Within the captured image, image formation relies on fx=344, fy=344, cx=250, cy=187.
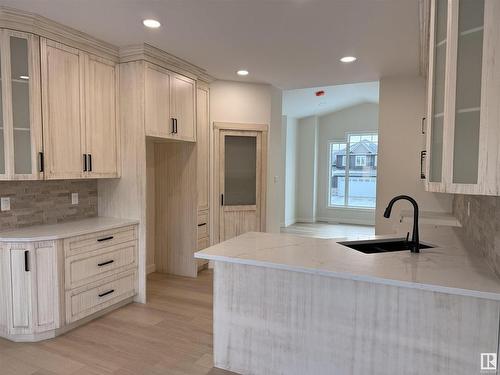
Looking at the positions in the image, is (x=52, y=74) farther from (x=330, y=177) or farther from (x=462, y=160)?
(x=330, y=177)

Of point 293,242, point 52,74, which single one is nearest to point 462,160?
point 293,242

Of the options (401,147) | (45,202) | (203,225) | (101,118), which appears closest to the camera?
(45,202)

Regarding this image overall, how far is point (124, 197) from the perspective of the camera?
144 inches

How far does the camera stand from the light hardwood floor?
2.45 metres

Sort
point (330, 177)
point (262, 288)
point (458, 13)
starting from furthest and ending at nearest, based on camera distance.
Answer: point (330, 177)
point (262, 288)
point (458, 13)

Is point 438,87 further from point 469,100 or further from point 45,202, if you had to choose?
point 45,202

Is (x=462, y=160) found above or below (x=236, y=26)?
below

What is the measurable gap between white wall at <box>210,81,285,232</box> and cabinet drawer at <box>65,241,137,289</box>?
1.54 metres

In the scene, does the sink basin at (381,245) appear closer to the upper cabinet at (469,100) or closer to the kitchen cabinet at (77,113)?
the upper cabinet at (469,100)

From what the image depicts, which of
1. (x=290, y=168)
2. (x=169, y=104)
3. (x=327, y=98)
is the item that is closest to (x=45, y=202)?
(x=169, y=104)

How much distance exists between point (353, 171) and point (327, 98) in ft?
8.24

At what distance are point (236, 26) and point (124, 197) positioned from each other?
6.72 ft

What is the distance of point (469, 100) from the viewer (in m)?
1.45

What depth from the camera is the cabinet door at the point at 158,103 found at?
3.55m
